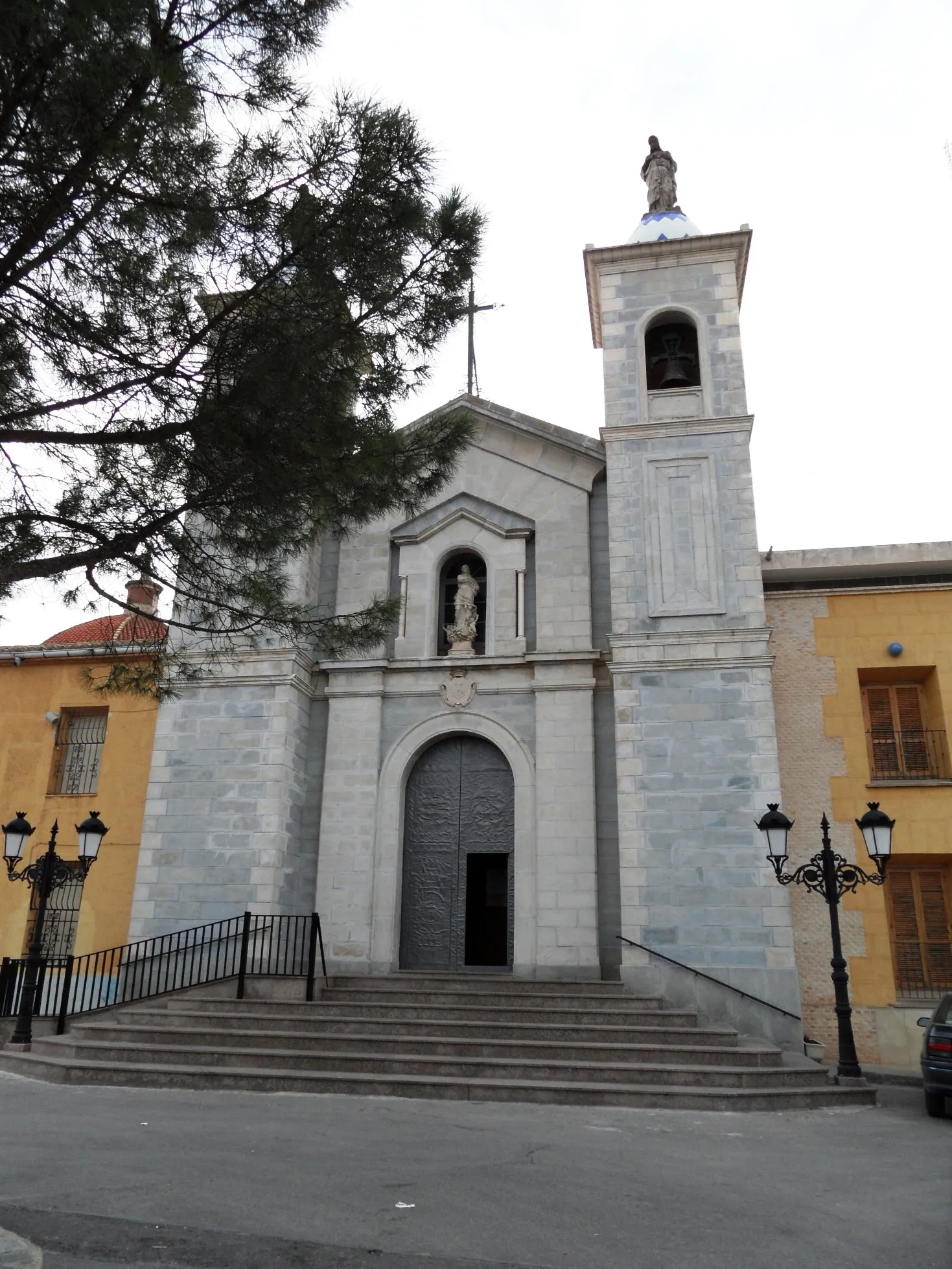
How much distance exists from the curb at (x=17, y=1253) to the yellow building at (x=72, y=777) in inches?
433

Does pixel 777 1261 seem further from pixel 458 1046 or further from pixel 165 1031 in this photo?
pixel 165 1031

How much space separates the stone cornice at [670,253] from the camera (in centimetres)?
1581

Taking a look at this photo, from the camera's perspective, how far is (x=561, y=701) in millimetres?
14336

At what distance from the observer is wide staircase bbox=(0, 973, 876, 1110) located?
910 cm

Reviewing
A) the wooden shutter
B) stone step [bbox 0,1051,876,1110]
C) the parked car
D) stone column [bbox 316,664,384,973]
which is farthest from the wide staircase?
the wooden shutter

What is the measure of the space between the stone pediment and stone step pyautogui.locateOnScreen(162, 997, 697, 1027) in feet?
23.7

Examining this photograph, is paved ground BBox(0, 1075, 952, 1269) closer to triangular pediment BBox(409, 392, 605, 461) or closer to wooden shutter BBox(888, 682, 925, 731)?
wooden shutter BBox(888, 682, 925, 731)

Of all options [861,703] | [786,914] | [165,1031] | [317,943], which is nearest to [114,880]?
[317,943]

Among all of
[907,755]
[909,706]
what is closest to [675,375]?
[909,706]

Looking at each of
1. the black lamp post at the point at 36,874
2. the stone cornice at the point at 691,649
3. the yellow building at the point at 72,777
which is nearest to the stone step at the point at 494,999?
the black lamp post at the point at 36,874

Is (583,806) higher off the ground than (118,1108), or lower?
higher

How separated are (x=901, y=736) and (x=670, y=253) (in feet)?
27.9

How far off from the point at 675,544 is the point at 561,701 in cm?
287

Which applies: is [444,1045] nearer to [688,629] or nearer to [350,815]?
[350,815]
